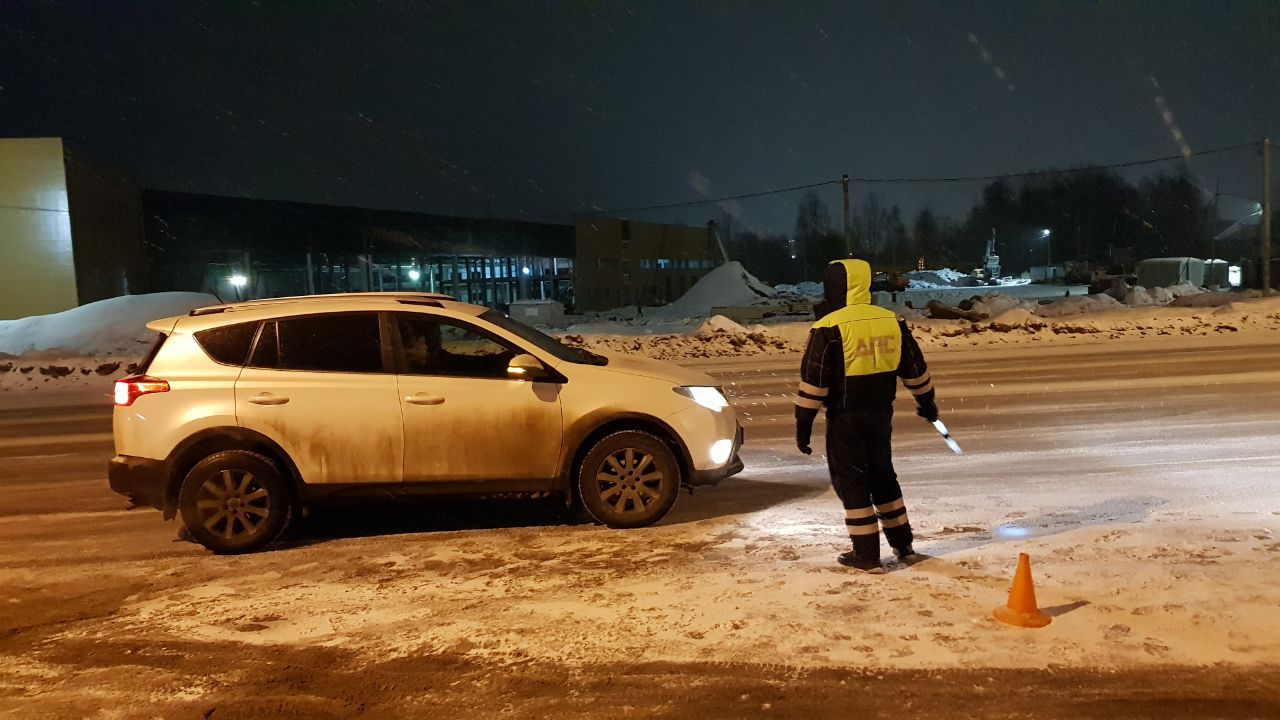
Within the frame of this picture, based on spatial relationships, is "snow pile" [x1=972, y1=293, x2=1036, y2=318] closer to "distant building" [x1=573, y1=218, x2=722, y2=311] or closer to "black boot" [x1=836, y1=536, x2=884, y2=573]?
"black boot" [x1=836, y1=536, x2=884, y2=573]

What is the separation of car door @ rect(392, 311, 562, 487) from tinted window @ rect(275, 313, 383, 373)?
255mm

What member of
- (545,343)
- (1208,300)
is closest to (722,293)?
(1208,300)

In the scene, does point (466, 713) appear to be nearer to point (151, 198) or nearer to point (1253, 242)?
point (151, 198)

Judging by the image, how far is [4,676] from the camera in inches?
167

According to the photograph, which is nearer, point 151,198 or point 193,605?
point 193,605

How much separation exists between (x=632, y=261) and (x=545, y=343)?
187ft

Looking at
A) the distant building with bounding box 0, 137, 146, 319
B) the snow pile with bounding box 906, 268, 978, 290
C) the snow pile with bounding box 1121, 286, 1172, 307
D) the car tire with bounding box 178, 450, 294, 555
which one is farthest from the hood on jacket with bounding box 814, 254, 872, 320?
the snow pile with bounding box 906, 268, 978, 290

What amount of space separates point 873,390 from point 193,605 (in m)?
4.26

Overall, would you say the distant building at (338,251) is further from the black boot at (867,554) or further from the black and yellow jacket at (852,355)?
the black boot at (867,554)

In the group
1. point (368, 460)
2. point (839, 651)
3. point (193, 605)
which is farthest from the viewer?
point (368, 460)

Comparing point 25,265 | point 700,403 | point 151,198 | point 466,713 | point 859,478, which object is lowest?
point 466,713

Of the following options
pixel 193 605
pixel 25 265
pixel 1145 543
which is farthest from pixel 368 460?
pixel 25 265

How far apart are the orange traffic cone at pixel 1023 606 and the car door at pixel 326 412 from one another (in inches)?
159

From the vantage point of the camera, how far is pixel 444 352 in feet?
21.3
